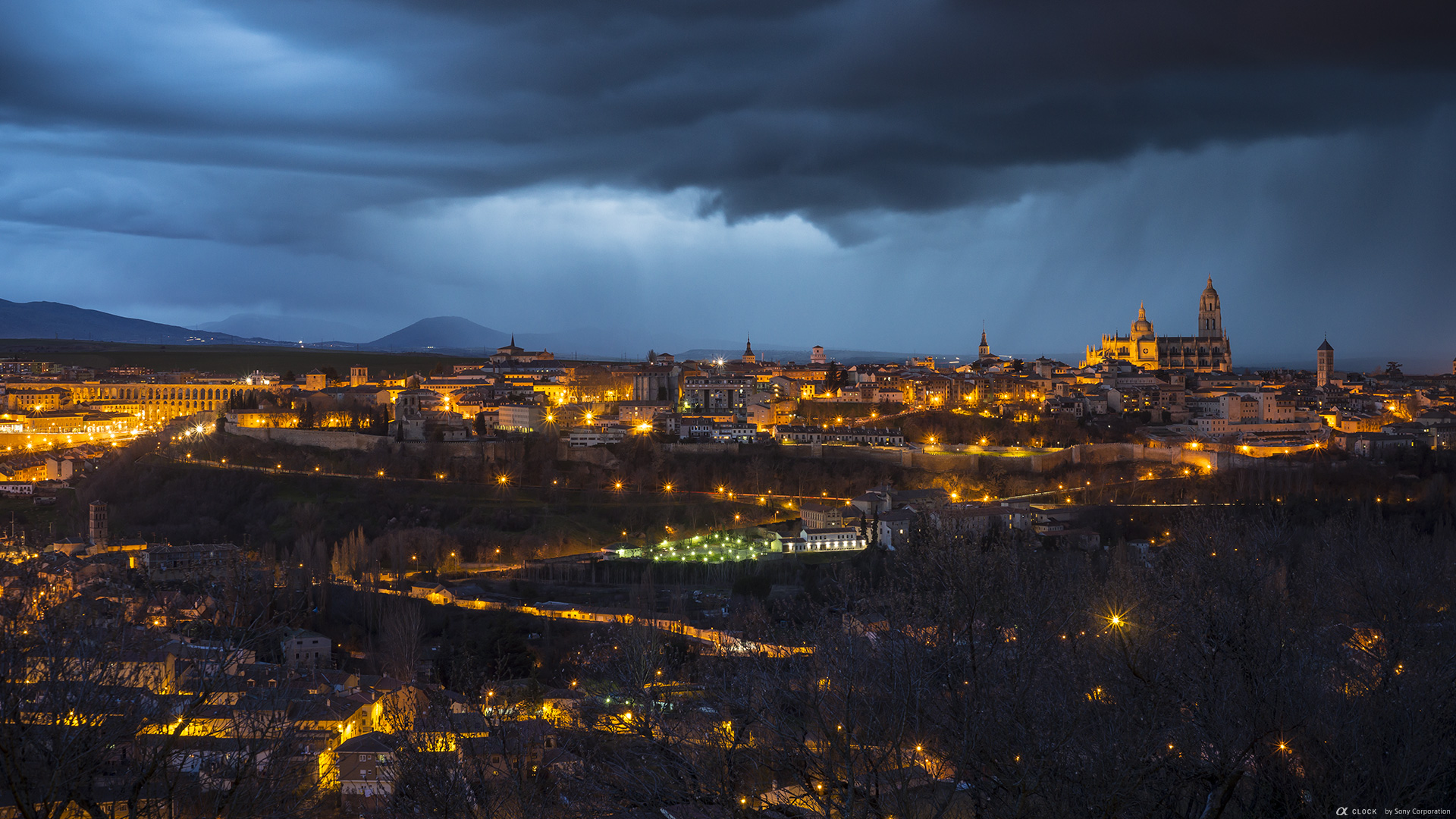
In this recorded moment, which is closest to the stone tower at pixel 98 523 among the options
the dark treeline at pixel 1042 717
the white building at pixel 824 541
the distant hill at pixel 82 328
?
the white building at pixel 824 541

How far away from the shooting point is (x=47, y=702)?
271 inches

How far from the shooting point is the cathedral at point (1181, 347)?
75562 millimetres

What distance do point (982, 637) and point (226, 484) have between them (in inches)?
1294

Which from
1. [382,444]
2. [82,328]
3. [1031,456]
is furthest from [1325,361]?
[82,328]

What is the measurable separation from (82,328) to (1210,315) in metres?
173

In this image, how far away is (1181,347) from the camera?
252ft

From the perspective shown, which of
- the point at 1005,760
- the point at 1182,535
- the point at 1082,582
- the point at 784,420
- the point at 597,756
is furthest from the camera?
the point at 784,420

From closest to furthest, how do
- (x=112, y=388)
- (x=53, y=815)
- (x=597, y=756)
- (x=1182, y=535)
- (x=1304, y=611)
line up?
1. (x=53, y=815)
2. (x=597, y=756)
3. (x=1304, y=611)
4. (x=1182, y=535)
5. (x=112, y=388)

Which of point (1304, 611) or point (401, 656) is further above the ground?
point (1304, 611)

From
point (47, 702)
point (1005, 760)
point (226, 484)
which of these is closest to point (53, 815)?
point (47, 702)

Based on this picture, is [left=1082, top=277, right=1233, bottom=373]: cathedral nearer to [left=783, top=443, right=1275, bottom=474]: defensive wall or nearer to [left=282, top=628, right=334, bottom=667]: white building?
[left=783, top=443, right=1275, bottom=474]: defensive wall

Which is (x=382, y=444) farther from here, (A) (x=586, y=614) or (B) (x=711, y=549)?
(A) (x=586, y=614)

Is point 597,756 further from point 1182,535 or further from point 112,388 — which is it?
point 112,388

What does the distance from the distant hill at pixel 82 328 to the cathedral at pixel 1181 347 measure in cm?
13043
